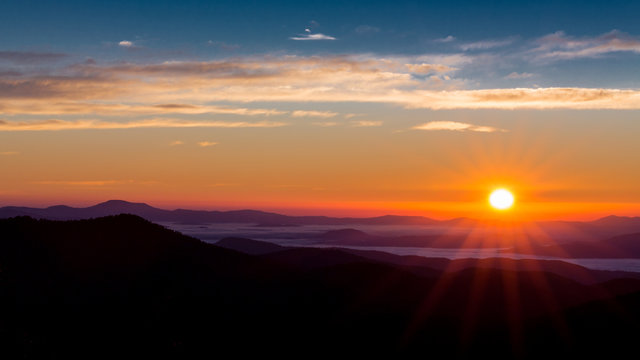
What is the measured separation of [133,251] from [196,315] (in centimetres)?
1432

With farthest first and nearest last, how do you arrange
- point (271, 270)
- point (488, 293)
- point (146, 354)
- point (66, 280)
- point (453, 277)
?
point (453, 277) → point (488, 293) → point (271, 270) → point (66, 280) → point (146, 354)

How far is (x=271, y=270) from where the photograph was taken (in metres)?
59.9

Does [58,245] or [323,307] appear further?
[58,245]

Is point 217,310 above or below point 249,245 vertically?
above

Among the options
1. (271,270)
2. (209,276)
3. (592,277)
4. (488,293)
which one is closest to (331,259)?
(488,293)

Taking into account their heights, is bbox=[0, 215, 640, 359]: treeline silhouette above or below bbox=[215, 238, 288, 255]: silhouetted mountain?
above

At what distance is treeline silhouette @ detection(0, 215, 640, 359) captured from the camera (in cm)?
4194

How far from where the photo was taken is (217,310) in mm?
47875

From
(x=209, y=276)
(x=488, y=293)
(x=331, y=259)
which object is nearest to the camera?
(x=209, y=276)

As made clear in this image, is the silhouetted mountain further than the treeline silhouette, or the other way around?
the silhouetted mountain

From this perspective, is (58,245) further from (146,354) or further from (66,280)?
(146,354)

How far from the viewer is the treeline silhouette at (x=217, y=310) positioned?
41938 millimetres

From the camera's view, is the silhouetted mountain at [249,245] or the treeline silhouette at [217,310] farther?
the silhouetted mountain at [249,245]

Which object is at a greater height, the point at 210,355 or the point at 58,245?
the point at 58,245
